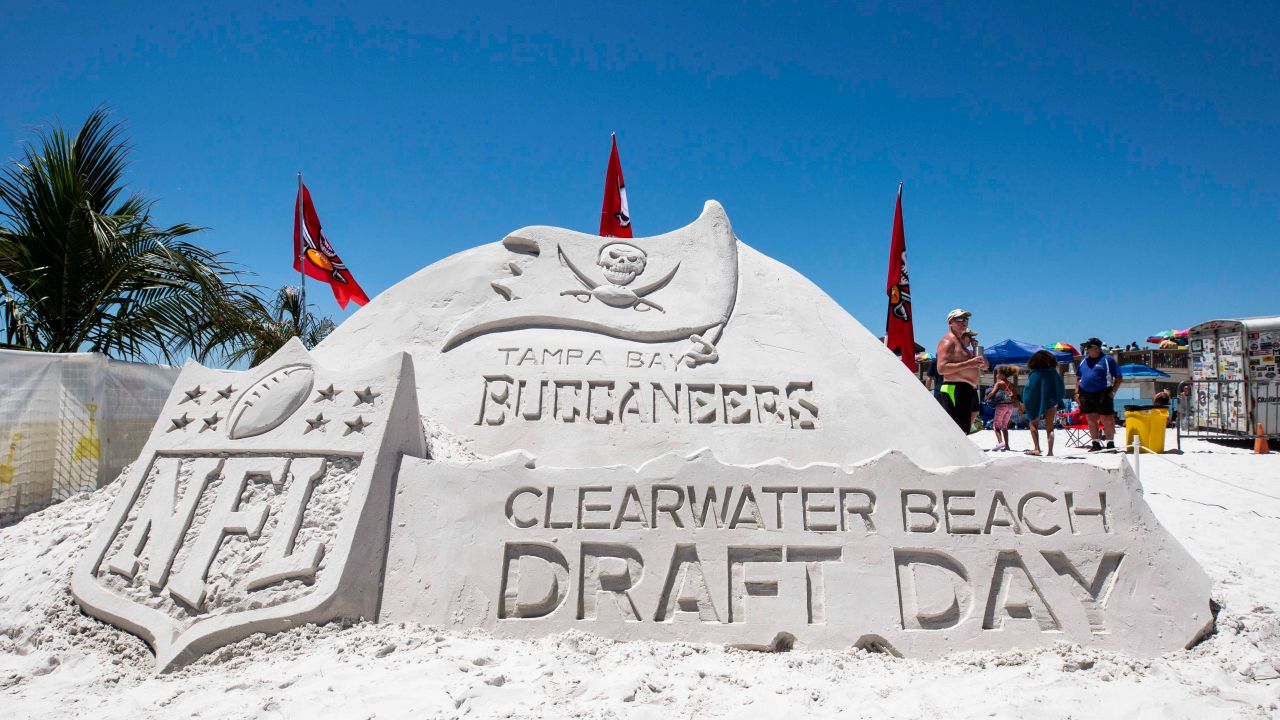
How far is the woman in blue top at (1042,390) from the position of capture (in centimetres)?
777

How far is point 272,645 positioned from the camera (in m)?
2.73

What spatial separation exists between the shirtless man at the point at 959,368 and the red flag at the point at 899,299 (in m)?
1.69

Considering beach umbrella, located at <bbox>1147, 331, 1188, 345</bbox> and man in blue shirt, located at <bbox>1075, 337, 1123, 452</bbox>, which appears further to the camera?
beach umbrella, located at <bbox>1147, 331, 1188, 345</bbox>

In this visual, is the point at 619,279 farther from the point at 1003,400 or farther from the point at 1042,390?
the point at 1003,400

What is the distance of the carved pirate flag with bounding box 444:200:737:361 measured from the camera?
4.59 meters

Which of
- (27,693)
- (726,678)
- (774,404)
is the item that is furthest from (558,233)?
(27,693)

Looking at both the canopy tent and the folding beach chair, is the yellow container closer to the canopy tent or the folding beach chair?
the folding beach chair

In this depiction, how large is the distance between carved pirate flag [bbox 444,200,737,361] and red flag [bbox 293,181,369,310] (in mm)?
7511

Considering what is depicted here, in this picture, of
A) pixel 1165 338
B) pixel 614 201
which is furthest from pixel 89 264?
pixel 1165 338

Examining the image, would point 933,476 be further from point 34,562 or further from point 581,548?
point 34,562

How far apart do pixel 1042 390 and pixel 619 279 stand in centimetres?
565

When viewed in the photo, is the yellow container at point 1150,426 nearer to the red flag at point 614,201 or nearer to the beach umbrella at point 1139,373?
the red flag at point 614,201

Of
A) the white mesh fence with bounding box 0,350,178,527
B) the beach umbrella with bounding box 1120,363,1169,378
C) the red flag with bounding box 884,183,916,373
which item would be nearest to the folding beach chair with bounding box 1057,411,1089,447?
the red flag with bounding box 884,183,916,373

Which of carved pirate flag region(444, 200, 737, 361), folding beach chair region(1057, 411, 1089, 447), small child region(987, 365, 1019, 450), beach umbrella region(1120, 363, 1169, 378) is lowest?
folding beach chair region(1057, 411, 1089, 447)
